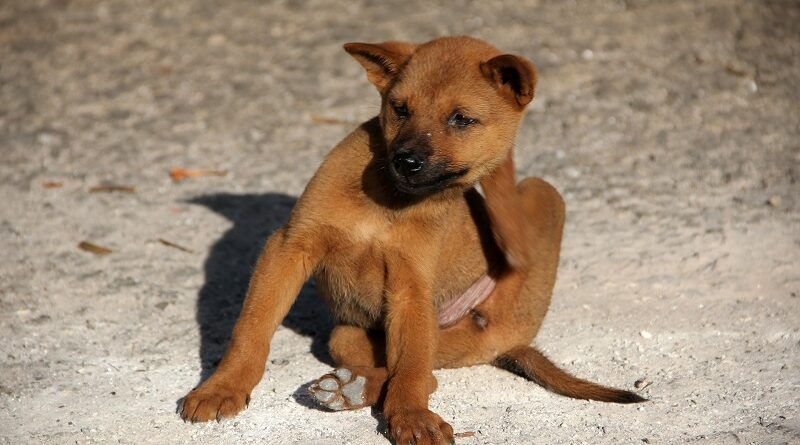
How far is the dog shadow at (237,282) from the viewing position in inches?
248

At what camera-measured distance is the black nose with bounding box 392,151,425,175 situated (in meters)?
5.14

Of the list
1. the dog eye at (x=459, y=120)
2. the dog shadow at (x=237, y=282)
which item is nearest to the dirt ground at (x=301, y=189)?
the dog shadow at (x=237, y=282)

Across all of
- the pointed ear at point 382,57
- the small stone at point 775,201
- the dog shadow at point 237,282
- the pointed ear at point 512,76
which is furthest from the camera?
the small stone at point 775,201

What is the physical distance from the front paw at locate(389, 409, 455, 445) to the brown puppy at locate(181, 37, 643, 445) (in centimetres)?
2

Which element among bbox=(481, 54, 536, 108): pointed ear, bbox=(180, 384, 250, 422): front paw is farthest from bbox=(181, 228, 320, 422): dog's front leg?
bbox=(481, 54, 536, 108): pointed ear

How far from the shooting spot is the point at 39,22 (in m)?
11.6

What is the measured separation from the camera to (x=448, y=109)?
539 centimetres

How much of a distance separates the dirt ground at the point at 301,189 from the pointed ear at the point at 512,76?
1.54m

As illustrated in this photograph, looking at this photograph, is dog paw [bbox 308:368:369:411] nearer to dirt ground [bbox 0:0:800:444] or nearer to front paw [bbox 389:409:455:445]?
dirt ground [bbox 0:0:800:444]

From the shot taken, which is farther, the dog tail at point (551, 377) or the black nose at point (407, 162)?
the dog tail at point (551, 377)

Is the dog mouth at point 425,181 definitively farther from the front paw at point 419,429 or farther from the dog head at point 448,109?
the front paw at point 419,429

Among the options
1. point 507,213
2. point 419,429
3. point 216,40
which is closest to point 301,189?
point 507,213

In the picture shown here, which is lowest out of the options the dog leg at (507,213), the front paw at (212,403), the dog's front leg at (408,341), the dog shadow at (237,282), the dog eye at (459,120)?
the dog shadow at (237,282)

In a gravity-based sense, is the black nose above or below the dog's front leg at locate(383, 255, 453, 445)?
above
